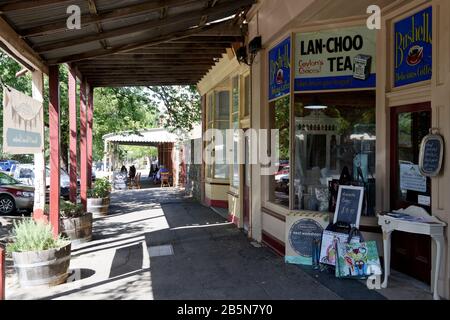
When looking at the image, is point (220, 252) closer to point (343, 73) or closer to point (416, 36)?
point (343, 73)

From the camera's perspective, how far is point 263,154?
7930 millimetres

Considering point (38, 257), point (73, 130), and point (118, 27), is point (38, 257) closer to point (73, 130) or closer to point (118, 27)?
point (118, 27)

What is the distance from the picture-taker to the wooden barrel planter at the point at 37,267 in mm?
5402

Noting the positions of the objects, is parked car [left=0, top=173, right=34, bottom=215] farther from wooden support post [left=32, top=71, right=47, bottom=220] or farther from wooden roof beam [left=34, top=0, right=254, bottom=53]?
wooden roof beam [left=34, top=0, right=254, bottom=53]

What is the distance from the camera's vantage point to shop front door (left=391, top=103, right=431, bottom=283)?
5273mm

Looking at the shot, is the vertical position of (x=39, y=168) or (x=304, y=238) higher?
(x=39, y=168)

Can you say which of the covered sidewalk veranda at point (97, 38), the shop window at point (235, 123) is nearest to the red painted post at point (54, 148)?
the covered sidewalk veranda at point (97, 38)

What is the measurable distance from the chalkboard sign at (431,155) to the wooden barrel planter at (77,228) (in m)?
5.96

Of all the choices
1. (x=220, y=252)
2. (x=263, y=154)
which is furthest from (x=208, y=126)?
(x=220, y=252)

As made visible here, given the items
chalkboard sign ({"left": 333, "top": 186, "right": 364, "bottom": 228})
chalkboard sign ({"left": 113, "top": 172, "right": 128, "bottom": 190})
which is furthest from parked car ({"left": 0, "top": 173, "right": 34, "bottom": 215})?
chalkboard sign ({"left": 333, "top": 186, "right": 364, "bottom": 228})

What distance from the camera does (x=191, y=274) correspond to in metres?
5.83

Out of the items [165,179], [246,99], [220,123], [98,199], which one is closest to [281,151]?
[246,99]

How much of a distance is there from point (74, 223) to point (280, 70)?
4641mm

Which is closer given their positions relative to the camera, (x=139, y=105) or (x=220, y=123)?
(x=220, y=123)
